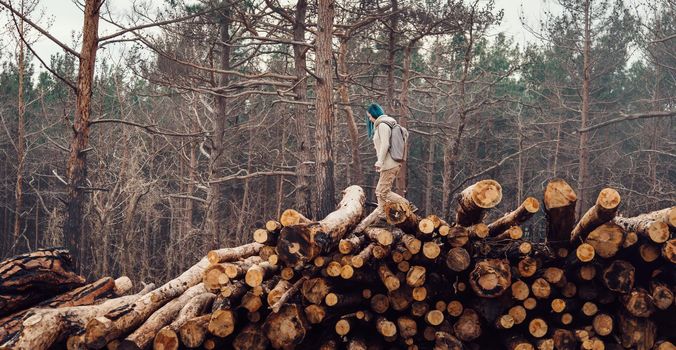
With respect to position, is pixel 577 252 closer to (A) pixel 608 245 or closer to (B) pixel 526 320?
(A) pixel 608 245

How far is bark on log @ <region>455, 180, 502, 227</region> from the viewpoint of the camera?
452 centimetres

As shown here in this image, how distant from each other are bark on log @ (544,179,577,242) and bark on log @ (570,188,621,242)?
0.10m

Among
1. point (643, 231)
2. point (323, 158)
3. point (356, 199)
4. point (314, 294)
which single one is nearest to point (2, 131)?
point (323, 158)

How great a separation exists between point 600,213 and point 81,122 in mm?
7966

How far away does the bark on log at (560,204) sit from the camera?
4371mm

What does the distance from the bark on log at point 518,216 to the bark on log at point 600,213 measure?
15.3 inches

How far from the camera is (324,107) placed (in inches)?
461

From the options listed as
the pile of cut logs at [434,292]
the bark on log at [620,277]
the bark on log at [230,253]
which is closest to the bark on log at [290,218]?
the pile of cut logs at [434,292]

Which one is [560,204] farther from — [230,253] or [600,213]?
[230,253]

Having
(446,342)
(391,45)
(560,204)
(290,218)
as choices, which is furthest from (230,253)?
(391,45)

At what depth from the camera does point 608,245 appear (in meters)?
4.46

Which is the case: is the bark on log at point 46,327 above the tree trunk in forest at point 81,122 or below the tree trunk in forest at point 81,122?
below

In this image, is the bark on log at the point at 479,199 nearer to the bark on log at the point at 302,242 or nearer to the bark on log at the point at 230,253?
the bark on log at the point at 302,242

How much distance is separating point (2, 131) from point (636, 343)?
93.9ft
